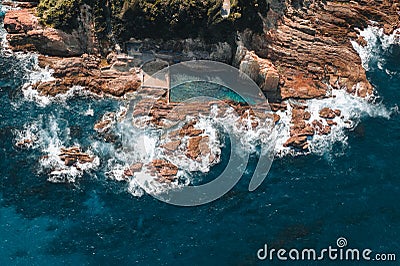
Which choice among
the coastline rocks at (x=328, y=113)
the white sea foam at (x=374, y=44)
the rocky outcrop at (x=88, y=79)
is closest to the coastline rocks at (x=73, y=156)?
the rocky outcrop at (x=88, y=79)

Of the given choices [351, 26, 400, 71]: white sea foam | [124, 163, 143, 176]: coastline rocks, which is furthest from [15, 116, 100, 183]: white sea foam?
[351, 26, 400, 71]: white sea foam

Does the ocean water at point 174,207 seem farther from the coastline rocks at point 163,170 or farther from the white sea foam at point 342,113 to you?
the coastline rocks at point 163,170

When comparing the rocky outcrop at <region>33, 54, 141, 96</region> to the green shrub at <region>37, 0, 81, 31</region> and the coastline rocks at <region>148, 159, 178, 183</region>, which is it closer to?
the green shrub at <region>37, 0, 81, 31</region>

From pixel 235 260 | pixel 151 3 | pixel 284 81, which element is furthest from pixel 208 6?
pixel 235 260

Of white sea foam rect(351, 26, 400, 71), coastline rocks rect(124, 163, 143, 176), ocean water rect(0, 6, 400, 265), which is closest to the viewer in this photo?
ocean water rect(0, 6, 400, 265)

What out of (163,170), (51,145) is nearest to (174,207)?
(163,170)
